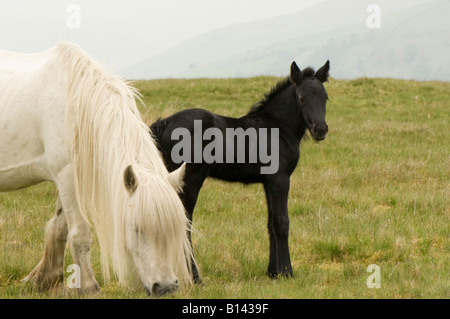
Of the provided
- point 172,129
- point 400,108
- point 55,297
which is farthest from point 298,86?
point 400,108

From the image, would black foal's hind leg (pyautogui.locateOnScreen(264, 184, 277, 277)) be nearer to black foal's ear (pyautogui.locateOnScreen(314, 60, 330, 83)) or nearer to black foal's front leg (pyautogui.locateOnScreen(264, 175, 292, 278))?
black foal's front leg (pyautogui.locateOnScreen(264, 175, 292, 278))

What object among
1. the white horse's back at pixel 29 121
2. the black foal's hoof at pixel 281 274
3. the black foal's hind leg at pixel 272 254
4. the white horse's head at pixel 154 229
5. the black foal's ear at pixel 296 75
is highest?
the black foal's ear at pixel 296 75

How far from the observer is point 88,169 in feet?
14.6

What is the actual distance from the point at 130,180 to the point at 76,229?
3.56ft

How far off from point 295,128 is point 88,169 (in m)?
2.42

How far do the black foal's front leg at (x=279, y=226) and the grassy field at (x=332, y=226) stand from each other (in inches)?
6.4

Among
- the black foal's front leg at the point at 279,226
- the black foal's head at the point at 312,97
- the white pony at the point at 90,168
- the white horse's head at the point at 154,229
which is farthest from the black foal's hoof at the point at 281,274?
the white horse's head at the point at 154,229

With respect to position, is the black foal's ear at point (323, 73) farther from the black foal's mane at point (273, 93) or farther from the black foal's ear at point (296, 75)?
the black foal's mane at point (273, 93)

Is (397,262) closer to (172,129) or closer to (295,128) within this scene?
(295,128)

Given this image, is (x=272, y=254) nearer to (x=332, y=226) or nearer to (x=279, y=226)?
(x=279, y=226)

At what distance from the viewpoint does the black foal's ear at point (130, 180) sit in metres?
3.83

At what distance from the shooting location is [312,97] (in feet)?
18.1

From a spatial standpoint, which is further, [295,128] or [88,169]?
[295,128]

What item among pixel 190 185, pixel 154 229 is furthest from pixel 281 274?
pixel 154 229
